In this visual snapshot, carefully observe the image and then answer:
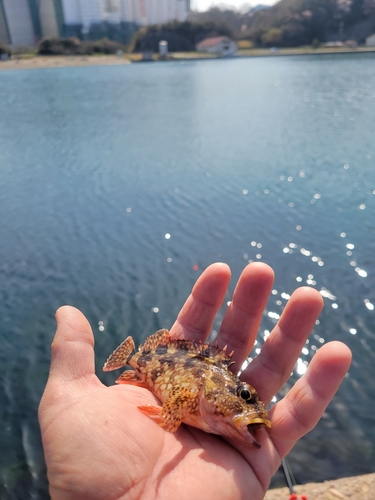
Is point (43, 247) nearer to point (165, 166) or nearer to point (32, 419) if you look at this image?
point (32, 419)

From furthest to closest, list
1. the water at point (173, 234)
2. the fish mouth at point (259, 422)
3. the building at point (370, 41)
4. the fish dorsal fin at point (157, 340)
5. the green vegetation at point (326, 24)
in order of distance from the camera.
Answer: the green vegetation at point (326, 24)
the building at point (370, 41)
the water at point (173, 234)
the fish dorsal fin at point (157, 340)
the fish mouth at point (259, 422)

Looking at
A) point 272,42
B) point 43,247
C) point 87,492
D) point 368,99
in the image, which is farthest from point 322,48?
point 87,492

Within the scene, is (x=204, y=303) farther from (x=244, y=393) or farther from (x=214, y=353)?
(x=244, y=393)

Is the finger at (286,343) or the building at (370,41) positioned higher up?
the building at (370,41)

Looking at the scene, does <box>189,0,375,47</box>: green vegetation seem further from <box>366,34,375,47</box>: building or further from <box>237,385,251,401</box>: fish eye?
<box>237,385,251,401</box>: fish eye

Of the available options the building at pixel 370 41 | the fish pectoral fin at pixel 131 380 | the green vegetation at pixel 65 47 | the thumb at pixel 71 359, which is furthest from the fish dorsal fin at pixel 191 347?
the building at pixel 370 41

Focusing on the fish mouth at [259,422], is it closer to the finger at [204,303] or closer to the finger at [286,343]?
the finger at [286,343]

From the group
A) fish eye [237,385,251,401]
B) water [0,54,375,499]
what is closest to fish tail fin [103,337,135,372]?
fish eye [237,385,251,401]
